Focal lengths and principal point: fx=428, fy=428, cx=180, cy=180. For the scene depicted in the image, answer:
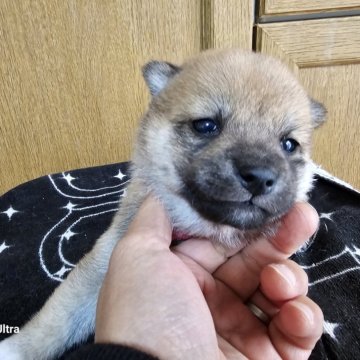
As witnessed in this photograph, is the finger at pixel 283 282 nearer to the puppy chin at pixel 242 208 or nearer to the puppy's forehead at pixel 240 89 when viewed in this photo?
the puppy chin at pixel 242 208

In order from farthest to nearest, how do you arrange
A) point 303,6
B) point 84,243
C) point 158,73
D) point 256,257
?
point 303,6
point 84,243
point 158,73
point 256,257

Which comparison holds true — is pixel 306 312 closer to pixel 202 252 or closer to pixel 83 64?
pixel 202 252

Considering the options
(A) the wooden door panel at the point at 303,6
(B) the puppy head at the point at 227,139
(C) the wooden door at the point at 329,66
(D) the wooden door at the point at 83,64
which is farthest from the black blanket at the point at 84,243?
(A) the wooden door panel at the point at 303,6

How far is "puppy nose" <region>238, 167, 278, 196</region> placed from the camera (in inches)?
35.1

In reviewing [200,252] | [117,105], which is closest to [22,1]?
[117,105]

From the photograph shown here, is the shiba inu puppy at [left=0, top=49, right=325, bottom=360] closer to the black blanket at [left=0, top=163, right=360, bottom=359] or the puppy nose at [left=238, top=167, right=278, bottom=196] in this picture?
the puppy nose at [left=238, top=167, right=278, bottom=196]

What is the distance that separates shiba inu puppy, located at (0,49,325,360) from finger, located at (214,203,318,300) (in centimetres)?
3

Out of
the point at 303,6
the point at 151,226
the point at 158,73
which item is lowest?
the point at 151,226

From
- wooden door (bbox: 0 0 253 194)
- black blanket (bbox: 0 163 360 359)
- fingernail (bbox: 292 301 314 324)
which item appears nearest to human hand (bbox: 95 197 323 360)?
fingernail (bbox: 292 301 314 324)

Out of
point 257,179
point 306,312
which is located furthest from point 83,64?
point 306,312

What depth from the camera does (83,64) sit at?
2215 millimetres

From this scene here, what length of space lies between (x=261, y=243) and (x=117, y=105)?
141 cm

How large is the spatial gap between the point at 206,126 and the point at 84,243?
Answer: 0.71 metres

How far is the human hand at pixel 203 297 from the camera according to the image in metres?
0.82
